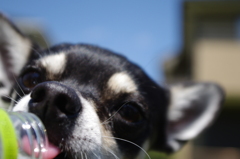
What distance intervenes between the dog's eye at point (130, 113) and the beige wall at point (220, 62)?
52.5ft

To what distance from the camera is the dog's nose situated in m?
2.26

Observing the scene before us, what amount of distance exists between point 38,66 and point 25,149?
129cm

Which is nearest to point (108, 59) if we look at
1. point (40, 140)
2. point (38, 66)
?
point (38, 66)

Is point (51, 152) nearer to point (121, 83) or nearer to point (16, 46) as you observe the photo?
point (121, 83)

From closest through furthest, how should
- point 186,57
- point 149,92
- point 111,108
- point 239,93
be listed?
point 111,108 < point 149,92 < point 239,93 < point 186,57

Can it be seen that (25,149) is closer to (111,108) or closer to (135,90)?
(111,108)

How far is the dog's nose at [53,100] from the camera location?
7.40ft

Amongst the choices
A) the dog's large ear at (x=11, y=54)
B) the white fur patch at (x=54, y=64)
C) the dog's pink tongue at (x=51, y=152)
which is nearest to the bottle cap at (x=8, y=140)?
the dog's pink tongue at (x=51, y=152)

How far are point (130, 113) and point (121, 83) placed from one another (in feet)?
0.89

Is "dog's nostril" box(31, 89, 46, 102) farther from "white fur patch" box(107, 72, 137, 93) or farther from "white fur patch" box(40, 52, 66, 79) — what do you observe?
"white fur patch" box(107, 72, 137, 93)

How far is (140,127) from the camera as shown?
3141 millimetres

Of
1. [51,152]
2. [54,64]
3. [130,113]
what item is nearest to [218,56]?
[130,113]

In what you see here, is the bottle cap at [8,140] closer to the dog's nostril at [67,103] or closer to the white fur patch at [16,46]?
the dog's nostril at [67,103]

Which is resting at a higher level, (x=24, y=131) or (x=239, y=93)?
(x=24, y=131)
